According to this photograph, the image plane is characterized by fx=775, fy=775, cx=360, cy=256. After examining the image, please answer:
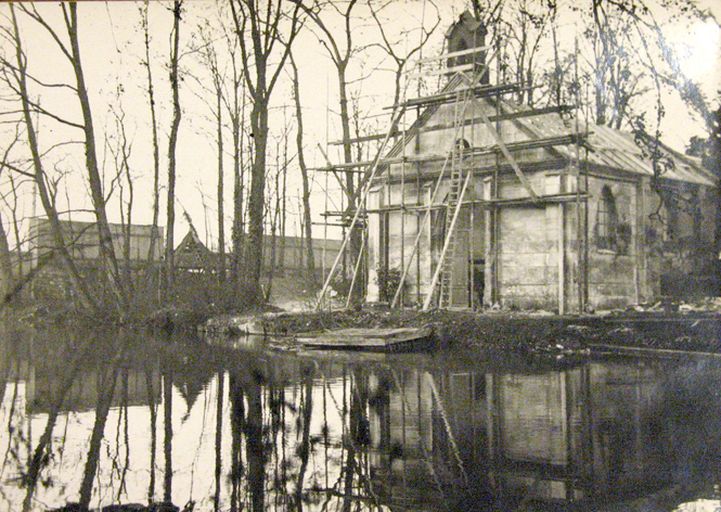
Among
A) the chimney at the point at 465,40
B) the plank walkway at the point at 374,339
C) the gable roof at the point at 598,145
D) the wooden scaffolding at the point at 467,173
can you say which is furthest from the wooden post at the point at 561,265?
the chimney at the point at 465,40

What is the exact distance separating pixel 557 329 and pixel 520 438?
11772mm

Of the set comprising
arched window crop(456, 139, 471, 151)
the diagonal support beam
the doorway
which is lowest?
the doorway

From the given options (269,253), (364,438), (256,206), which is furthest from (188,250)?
(364,438)

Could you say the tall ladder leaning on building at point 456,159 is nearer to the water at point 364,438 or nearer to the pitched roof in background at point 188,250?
the water at point 364,438

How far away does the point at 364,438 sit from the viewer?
8.02 metres

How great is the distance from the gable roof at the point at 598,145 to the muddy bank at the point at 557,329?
6.80m

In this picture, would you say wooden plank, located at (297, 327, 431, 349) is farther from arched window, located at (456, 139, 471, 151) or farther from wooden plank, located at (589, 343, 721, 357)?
arched window, located at (456, 139, 471, 151)

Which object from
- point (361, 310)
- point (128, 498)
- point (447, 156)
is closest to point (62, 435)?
point (128, 498)

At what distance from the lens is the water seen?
5883mm

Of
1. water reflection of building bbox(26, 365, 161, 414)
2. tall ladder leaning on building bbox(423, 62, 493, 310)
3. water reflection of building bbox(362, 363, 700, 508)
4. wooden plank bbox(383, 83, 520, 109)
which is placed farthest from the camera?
wooden plank bbox(383, 83, 520, 109)

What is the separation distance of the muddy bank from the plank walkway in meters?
0.90

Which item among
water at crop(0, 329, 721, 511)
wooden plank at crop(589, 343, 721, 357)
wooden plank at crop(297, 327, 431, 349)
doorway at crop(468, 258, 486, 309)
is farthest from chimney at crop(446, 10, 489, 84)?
water at crop(0, 329, 721, 511)

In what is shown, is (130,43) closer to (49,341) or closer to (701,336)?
(49,341)

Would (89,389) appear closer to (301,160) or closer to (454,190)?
(454,190)
